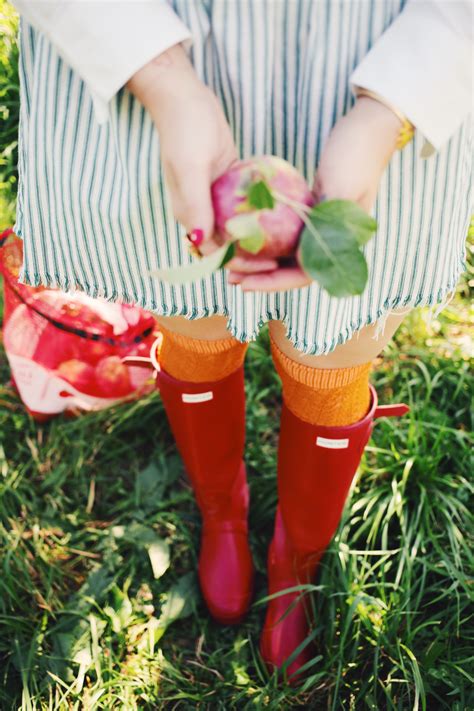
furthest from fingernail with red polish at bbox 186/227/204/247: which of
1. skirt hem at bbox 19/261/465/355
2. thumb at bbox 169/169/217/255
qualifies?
skirt hem at bbox 19/261/465/355

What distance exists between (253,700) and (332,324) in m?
0.72

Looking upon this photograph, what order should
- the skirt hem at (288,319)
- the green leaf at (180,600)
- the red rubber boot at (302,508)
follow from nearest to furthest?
the skirt hem at (288,319) < the red rubber boot at (302,508) < the green leaf at (180,600)

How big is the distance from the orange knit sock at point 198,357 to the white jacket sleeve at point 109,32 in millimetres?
414

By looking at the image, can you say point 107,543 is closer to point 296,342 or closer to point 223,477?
point 223,477

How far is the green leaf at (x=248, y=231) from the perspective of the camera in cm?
58

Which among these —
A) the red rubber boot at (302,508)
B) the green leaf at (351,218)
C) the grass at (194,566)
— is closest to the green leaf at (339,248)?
the green leaf at (351,218)

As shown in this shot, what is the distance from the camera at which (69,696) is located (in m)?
1.19

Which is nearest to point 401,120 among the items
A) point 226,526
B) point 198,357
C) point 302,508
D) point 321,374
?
point 321,374

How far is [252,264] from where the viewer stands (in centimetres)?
62

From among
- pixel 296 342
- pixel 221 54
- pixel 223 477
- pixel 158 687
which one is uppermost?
pixel 221 54

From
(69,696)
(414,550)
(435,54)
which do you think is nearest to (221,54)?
(435,54)

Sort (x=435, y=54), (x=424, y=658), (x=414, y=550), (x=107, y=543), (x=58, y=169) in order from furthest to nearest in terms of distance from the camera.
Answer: (x=107, y=543) → (x=414, y=550) → (x=424, y=658) → (x=58, y=169) → (x=435, y=54)

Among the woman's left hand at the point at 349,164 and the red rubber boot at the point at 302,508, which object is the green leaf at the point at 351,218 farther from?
the red rubber boot at the point at 302,508

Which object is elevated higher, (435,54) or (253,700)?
(435,54)
